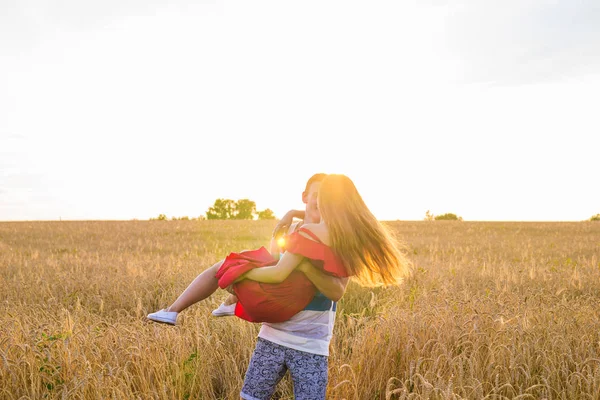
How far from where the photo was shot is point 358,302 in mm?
7234

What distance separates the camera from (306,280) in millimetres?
2996

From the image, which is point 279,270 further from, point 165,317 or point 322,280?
point 165,317

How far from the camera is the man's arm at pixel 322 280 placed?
2934mm

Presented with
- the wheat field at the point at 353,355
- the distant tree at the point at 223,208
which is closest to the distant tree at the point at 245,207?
the distant tree at the point at 223,208

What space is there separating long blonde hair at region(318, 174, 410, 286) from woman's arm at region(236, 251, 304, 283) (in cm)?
27

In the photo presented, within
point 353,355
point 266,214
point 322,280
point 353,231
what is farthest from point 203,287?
point 266,214

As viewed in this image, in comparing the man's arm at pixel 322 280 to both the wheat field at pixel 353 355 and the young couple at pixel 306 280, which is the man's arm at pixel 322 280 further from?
the wheat field at pixel 353 355

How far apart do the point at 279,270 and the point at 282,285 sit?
126 millimetres

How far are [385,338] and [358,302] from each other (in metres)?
2.59

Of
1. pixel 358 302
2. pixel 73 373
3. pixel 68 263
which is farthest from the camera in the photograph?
pixel 68 263

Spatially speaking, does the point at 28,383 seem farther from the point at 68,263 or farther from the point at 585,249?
the point at 585,249

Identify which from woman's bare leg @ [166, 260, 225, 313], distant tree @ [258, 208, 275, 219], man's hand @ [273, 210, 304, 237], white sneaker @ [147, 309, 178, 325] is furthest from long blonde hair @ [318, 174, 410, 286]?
distant tree @ [258, 208, 275, 219]

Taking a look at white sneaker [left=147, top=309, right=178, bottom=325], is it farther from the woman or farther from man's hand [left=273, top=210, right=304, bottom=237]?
man's hand [left=273, top=210, right=304, bottom=237]

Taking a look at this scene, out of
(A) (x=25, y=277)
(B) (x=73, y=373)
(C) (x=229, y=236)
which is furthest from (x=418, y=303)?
(C) (x=229, y=236)
